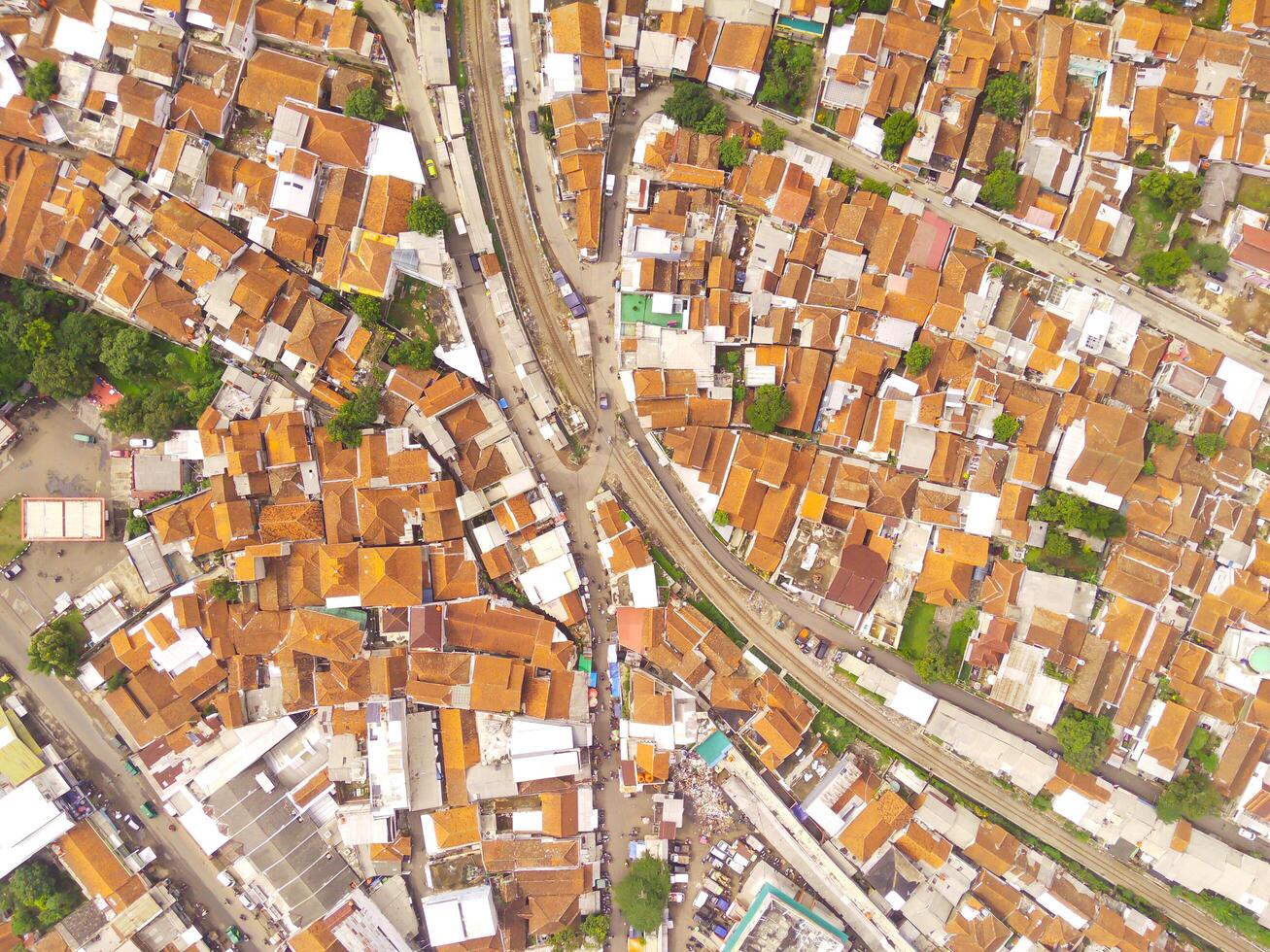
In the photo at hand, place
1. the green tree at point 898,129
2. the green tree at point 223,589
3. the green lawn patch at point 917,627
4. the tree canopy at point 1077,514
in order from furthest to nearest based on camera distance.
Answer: the green lawn patch at point 917,627, the green tree at point 898,129, the tree canopy at point 1077,514, the green tree at point 223,589

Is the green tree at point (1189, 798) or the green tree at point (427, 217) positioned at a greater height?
the green tree at point (427, 217)

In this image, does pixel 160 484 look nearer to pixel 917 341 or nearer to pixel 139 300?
pixel 139 300

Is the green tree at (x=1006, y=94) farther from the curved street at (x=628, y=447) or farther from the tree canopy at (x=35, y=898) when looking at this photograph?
the tree canopy at (x=35, y=898)

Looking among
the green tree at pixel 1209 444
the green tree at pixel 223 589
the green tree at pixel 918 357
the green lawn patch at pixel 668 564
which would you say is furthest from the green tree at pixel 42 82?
the green tree at pixel 1209 444

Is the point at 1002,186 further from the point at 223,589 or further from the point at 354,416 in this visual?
the point at 223,589

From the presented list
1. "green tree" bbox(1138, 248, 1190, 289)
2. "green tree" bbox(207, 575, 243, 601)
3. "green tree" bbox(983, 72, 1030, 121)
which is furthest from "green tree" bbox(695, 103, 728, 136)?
"green tree" bbox(207, 575, 243, 601)

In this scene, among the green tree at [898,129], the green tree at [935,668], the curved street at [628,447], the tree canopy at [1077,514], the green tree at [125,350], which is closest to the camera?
the green tree at [125,350]
